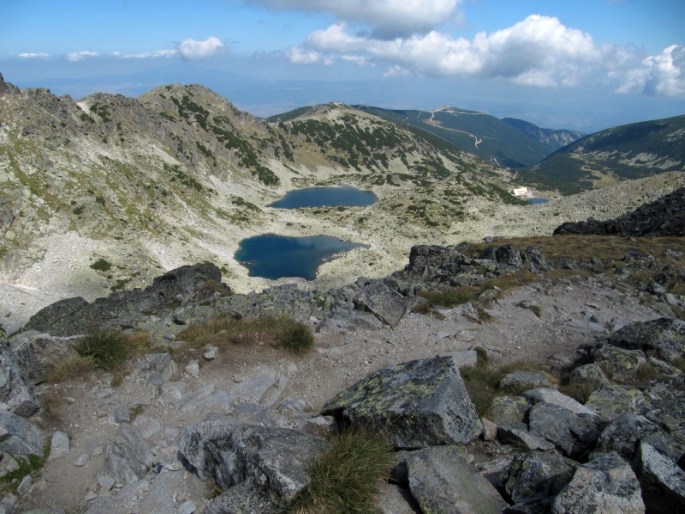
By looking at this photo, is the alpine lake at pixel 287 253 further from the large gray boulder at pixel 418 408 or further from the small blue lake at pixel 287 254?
the large gray boulder at pixel 418 408

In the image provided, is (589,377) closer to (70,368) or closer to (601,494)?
(601,494)

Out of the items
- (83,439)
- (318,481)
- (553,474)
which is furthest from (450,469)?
(83,439)

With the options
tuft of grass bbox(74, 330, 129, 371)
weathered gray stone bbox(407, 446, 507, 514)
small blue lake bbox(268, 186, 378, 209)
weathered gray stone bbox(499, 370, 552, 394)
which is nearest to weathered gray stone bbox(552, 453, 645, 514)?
weathered gray stone bbox(407, 446, 507, 514)

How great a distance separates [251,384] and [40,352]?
6418 millimetres

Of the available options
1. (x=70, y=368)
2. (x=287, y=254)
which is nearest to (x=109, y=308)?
(x=70, y=368)

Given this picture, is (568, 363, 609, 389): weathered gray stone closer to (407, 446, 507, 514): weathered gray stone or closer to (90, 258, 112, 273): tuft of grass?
(407, 446, 507, 514): weathered gray stone

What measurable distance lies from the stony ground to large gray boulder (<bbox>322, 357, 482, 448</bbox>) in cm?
185

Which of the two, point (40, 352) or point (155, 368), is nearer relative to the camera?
point (40, 352)

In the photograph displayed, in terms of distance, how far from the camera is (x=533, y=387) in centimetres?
1347

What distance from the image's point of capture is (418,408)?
9.20 meters

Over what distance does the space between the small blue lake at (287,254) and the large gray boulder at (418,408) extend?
238 feet

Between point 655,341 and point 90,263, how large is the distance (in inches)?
2714

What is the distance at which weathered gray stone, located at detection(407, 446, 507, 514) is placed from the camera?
7.21m

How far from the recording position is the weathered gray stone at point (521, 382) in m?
13.5
